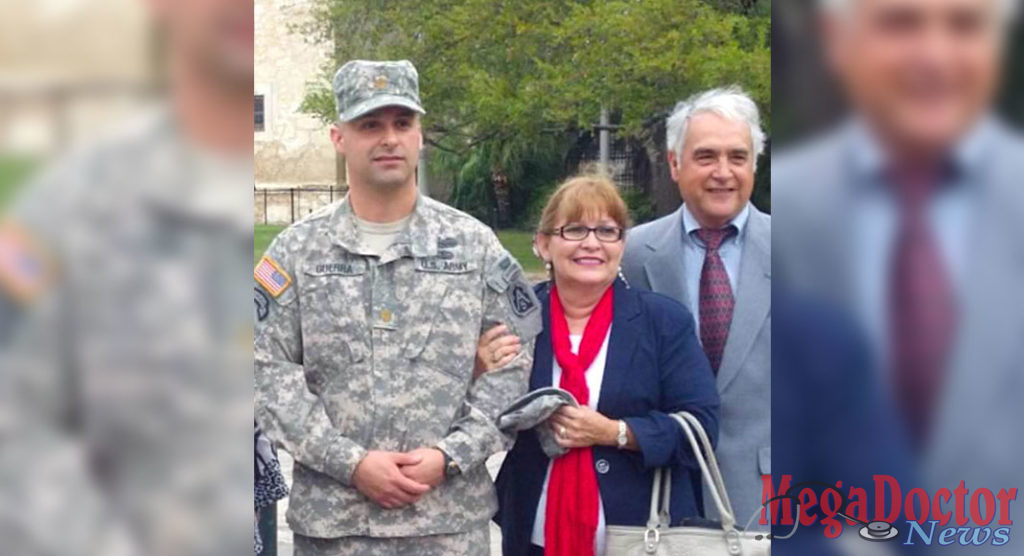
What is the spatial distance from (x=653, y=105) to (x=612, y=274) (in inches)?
14.1

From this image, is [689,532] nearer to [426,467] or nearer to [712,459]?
[712,459]

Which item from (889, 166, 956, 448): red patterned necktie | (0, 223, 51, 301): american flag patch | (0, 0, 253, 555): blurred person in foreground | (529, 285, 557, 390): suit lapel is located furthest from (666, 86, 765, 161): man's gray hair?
(0, 223, 51, 301): american flag patch

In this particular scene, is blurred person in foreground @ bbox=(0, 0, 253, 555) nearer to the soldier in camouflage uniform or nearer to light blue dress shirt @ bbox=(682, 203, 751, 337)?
the soldier in camouflage uniform

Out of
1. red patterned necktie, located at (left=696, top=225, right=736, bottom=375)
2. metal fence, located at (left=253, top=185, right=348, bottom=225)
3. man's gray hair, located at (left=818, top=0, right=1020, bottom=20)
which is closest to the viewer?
man's gray hair, located at (left=818, top=0, right=1020, bottom=20)

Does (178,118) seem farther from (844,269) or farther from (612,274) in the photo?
(612,274)

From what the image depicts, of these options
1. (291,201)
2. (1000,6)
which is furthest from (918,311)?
(291,201)

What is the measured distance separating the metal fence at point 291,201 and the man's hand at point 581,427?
2.09 feet

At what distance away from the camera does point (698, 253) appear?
2.53 meters

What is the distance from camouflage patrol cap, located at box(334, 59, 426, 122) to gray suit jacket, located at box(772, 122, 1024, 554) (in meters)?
0.94

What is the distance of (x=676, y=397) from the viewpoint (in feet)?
8.32

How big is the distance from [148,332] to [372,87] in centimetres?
126

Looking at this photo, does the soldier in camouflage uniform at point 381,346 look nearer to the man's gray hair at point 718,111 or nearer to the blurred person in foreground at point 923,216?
the man's gray hair at point 718,111

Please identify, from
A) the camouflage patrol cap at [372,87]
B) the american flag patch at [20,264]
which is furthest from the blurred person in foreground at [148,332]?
the camouflage patrol cap at [372,87]

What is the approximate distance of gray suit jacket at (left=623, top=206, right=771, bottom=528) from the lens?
242cm
